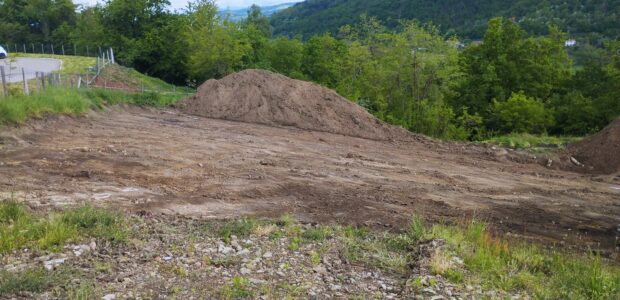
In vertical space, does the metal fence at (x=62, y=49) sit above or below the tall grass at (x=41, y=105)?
above

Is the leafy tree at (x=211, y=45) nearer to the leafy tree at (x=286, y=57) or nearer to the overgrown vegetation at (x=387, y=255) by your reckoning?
the leafy tree at (x=286, y=57)

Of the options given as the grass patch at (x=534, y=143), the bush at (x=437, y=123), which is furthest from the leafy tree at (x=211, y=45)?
the grass patch at (x=534, y=143)

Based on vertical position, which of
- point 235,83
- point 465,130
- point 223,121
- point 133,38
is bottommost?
point 465,130

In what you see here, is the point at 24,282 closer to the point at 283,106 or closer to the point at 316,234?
the point at 316,234

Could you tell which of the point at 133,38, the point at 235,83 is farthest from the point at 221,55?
the point at 235,83

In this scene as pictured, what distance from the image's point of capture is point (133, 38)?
4353 cm

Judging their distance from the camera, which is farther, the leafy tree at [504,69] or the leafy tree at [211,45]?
the leafy tree at [211,45]

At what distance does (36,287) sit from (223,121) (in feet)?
49.5

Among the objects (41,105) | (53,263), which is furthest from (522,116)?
(53,263)

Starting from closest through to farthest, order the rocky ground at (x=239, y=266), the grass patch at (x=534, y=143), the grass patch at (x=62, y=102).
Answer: the rocky ground at (x=239, y=266) → the grass patch at (x=62, y=102) → the grass patch at (x=534, y=143)

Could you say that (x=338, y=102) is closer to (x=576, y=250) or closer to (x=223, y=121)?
(x=223, y=121)

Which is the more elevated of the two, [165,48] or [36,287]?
[165,48]

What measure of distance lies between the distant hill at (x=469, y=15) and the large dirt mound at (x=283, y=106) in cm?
7986

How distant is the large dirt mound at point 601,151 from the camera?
15.1m
